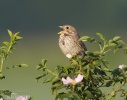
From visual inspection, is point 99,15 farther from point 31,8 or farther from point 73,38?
point 73,38

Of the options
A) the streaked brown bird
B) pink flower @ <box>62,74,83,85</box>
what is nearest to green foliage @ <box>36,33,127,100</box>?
pink flower @ <box>62,74,83,85</box>

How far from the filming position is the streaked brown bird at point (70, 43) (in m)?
5.96

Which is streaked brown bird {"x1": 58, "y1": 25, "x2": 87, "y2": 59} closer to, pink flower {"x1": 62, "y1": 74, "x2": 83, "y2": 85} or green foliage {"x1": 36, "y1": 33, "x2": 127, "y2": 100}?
green foliage {"x1": 36, "y1": 33, "x2": 127, "y2": 100}

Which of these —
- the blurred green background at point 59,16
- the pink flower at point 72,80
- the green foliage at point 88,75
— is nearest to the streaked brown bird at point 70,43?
the green foliage at point 88,75

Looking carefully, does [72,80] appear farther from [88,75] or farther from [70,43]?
[70,43]

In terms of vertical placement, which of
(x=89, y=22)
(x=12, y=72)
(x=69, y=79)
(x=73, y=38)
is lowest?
(x=69, y=79)

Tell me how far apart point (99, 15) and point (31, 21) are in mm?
3520

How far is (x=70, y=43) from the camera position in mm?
6156

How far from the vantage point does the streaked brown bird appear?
5.96 metres

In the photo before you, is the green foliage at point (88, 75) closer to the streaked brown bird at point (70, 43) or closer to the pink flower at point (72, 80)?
the pink flower at point (72, 80)

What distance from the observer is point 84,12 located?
122ft

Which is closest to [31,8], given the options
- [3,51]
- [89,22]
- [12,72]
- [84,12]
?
[84,12]

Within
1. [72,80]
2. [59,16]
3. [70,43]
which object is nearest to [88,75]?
[72,80]

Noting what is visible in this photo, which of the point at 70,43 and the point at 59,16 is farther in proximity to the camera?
the point at 59,16
